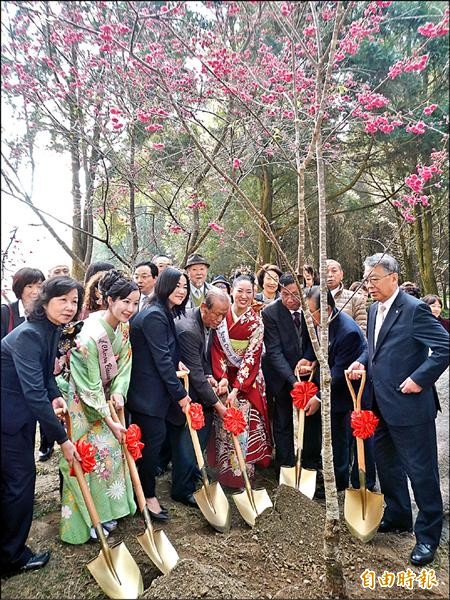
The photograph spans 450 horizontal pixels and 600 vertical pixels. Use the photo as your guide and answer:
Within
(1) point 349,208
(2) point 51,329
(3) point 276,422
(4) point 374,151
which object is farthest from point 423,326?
(1) point 349,208

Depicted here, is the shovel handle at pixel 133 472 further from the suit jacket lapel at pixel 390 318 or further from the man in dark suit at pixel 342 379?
the suit jacket lapel at pixel 390 318

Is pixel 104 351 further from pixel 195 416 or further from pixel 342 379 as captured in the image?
pixel 342 379

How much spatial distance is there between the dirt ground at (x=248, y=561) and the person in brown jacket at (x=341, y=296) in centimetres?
167

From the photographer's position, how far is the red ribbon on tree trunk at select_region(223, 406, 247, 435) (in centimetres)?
290

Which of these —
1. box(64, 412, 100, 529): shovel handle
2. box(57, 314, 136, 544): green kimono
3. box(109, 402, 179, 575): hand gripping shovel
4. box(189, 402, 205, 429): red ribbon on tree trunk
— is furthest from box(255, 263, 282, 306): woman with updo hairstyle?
box(64, 412, 100, 529): shovel handle

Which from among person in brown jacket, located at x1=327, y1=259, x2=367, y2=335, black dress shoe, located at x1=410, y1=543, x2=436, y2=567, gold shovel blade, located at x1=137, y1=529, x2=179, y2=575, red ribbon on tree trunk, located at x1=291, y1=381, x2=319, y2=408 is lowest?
black dress shoe, located at x1=410, y1=543, x2=436, y2=567

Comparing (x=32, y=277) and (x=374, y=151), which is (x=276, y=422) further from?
(x=374, y=151)

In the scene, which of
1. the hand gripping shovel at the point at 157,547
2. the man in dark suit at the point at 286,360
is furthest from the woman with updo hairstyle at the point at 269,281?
the hand gripping shovel at the point at 157,547

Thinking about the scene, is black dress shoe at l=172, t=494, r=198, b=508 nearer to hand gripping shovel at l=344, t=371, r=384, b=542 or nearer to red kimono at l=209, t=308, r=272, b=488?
red kimono at l=209, t=308, r=272, b=488

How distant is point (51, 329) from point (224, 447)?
175 centimetres

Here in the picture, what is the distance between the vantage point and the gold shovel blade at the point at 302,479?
9.52 ft

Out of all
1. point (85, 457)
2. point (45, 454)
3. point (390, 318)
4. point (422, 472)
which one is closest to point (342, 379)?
point (390, 318)

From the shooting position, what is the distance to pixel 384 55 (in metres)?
3.58

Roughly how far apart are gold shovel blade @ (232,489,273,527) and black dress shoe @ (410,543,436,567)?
83cm
